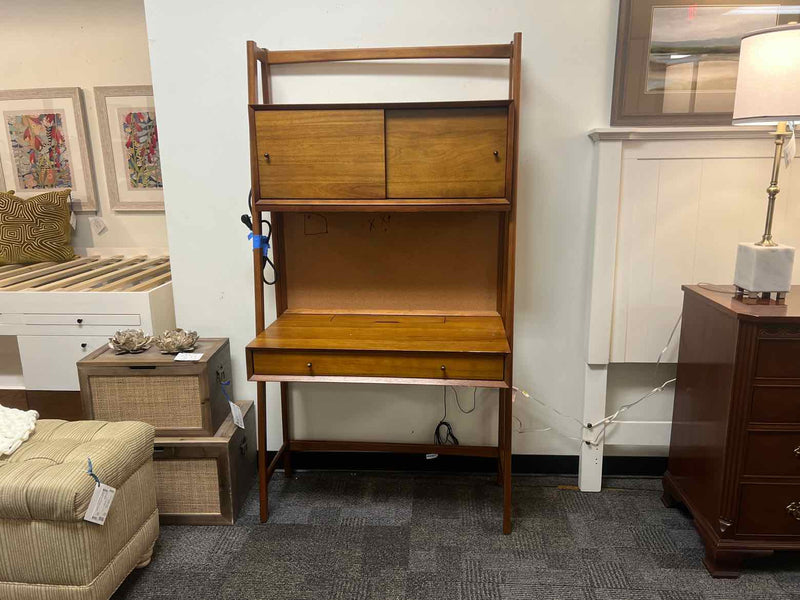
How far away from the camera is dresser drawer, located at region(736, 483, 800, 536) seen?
1690mm

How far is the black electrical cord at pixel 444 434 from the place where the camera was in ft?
7.55

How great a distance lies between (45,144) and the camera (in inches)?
124

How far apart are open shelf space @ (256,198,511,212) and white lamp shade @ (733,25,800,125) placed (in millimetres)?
759

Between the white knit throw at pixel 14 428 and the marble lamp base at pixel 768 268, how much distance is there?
7.43ft

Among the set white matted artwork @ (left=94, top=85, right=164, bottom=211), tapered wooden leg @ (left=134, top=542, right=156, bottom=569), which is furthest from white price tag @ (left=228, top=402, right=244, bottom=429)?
white matted artwork @ (left=94, top=85, right=164, bottom=211)

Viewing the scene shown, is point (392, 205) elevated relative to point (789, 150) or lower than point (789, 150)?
lower

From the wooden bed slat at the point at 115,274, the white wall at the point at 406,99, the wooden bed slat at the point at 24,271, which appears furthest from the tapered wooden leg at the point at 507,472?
the wooden bed slat at the point at 24,271

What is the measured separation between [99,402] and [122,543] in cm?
56

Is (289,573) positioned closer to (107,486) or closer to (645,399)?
(107,486)

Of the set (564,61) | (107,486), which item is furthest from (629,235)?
(107,486)

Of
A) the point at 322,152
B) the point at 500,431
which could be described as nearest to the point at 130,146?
the point at 322,152

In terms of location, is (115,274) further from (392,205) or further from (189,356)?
(392,205)

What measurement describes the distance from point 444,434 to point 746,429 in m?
1.10

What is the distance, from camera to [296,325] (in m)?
2.00
